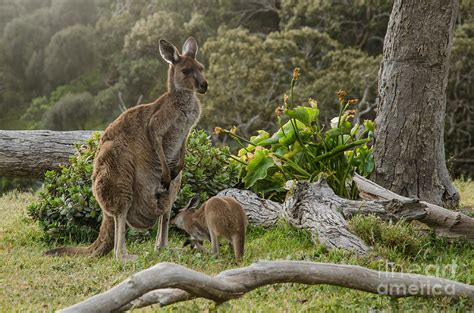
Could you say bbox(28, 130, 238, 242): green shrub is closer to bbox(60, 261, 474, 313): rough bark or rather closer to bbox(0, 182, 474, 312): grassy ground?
bbox(0, 182, 474, 312): grassy ground

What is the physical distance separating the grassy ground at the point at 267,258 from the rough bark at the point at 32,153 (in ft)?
5.72

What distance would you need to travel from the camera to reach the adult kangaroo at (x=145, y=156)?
714 centimetres

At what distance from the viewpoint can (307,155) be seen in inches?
344

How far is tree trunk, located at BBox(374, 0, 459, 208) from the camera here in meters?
8.62

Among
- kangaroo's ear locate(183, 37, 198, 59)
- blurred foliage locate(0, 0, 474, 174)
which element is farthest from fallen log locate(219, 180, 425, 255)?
blurred foliage locate(0, 0, 474, 174)

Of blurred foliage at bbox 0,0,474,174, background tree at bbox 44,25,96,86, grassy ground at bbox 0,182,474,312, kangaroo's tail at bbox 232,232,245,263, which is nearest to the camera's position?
grassy ground at bbox 0,182,474,312

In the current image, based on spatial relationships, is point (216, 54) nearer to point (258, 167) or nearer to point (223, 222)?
point (258, 167)

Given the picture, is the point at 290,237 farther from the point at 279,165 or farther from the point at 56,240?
the point at 56,240

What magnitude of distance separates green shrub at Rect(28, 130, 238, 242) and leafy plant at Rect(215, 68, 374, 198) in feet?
1.15

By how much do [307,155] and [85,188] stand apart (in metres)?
2.69

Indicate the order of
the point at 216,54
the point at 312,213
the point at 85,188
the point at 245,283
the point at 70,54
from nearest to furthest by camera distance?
the point at 245,283
the point at 312,213
the point at 85,188
the point at 216,54
the point at 70,54

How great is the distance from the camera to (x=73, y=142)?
10.5 metres

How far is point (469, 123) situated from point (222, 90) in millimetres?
8072

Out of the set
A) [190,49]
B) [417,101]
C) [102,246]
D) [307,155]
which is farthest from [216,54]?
[102,246]
